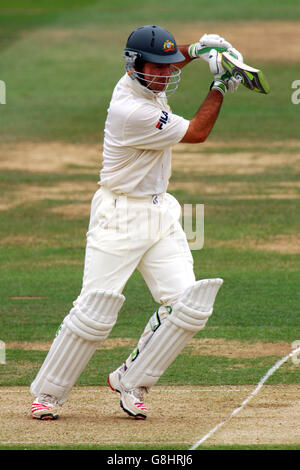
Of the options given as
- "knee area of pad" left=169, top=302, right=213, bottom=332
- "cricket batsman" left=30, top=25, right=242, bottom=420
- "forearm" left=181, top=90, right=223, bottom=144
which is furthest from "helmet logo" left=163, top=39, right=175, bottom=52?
"knee area of pad" left=169, top=302, right=213, bottom=332

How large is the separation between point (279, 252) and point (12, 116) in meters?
9.88

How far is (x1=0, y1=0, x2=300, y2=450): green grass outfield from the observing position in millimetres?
7739

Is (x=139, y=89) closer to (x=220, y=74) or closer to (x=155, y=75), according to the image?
(x=155, y=75)

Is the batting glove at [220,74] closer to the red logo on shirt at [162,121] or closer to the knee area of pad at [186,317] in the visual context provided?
the red logo on shirt at [162,121]

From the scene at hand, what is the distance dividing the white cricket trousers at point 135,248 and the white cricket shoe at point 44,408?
2.15 feet

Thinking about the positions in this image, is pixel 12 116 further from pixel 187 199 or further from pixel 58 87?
pixel 187 199

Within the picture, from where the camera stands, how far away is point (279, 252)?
11.0m

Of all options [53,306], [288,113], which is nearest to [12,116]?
[288,113]

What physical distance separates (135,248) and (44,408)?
3.44ft

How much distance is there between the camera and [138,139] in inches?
236

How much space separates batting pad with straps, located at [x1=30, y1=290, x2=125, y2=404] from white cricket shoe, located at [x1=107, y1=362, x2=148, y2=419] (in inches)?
12.6

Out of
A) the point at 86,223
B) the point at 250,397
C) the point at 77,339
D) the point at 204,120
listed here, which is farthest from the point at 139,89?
the point at 86,223

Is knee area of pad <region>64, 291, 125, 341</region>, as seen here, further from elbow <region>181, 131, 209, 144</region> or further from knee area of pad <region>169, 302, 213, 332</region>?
elbow <region>181, 131, 209, 144</region>

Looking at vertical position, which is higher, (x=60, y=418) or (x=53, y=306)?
(x=60, y=418)
